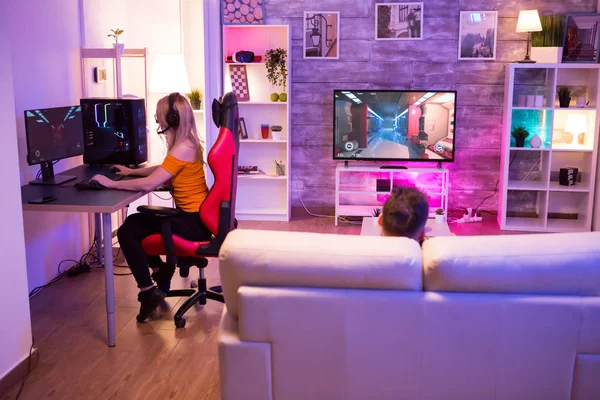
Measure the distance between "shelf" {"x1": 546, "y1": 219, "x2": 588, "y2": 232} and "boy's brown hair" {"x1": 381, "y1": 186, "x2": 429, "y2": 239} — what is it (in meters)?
4.15

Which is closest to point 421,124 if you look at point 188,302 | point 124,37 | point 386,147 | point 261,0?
point 386,147

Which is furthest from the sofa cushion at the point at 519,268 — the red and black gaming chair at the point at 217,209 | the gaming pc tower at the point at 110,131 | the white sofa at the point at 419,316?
the gaming pc tower at the point at 110,131

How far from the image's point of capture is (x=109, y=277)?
3.70m

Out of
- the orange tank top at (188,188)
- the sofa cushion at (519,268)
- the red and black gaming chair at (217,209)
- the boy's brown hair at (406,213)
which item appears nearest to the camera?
the sofa cushion at (519,268)

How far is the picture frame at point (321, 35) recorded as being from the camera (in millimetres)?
6691

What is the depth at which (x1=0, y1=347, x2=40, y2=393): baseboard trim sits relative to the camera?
3.23 meters

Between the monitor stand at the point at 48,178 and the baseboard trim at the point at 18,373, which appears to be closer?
the baseboard trim at the point at 18,373

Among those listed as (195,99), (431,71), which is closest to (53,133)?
(195,99)

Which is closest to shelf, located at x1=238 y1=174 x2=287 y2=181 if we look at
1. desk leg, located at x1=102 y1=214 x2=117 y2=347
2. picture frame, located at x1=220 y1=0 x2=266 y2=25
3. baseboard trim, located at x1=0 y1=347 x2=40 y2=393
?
picture frame, located at x1=220 y1=0 x2=266 y2=25

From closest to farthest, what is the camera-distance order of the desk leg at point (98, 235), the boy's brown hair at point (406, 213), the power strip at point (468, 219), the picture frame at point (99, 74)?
the boy's brown hair at point (406, 213)
the desk leg at point (98, 235)
the picture frame at point (99, 74)
the power strip at point (468, 219)

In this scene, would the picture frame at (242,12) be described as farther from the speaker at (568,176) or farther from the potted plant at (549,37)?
the speaker at (568,176)

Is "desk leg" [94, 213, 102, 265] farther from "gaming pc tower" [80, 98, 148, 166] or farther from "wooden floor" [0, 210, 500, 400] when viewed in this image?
"gaming pc tower" [80, 98, 148, 166]

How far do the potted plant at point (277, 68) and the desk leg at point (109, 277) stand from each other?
10.7 feet

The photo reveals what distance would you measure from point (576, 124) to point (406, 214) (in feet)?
14.6
